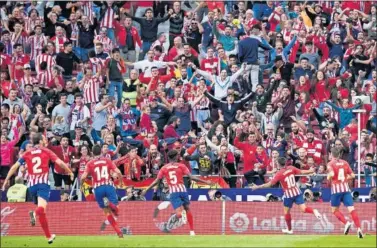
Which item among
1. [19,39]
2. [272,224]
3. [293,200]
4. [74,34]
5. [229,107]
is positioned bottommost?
[272,224]

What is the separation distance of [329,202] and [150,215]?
4501 mm

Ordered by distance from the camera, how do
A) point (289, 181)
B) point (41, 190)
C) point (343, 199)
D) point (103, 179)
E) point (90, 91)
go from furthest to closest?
point (90, 91) → point (289, 181) → point (343, 199) → point (103, 179) → point (41, 190)

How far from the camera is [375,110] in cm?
3581

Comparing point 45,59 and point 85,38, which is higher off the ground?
point 85,38

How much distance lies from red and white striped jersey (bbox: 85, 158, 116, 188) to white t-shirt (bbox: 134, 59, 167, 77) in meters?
7.75

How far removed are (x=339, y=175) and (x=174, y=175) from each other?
12.5 ft

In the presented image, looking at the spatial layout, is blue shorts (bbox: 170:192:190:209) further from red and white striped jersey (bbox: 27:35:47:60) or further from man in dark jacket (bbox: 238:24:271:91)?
red and white striped jersey (bbox: 27:35:47:60)

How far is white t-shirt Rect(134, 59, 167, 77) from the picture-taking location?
121 ft

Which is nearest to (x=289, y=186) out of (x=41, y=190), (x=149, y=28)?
(x=41, y=190)

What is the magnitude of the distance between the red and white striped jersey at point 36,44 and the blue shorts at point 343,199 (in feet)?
37.4

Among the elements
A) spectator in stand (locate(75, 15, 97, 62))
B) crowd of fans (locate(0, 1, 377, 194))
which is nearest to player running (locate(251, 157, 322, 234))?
crowd of fans (locate(0, 1, 377, 194))

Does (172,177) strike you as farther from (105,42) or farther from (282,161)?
(105,42)

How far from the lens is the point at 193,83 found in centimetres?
3641

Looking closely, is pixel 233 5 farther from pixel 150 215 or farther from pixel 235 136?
pixel 150 215
